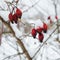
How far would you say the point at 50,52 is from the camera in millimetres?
2574

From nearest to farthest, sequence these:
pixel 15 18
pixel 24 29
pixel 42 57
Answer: pixel 15 18, pixel 42 57, pixel 24 29

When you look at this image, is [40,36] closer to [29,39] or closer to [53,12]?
[29,39]

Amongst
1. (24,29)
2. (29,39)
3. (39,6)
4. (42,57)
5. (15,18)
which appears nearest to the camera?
(15,18)

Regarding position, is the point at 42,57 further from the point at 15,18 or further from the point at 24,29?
the point at 15,18

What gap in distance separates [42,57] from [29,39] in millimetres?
433

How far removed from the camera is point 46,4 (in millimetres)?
3930

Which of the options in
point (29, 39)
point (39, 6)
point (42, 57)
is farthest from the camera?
point (39, 6)

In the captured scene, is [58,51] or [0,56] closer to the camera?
[0,56]

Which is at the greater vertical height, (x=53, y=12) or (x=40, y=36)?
(x=40, y=36)

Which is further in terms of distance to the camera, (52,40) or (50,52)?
(52,40)

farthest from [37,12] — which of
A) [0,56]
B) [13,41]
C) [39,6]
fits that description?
[0,56]

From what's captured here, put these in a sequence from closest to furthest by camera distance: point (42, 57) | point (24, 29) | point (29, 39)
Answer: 1. point (42, 57)
2. point (29, 39)
3. point (24, 29)

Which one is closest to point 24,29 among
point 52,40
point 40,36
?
point 52,40

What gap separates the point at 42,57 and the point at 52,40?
53 cm
